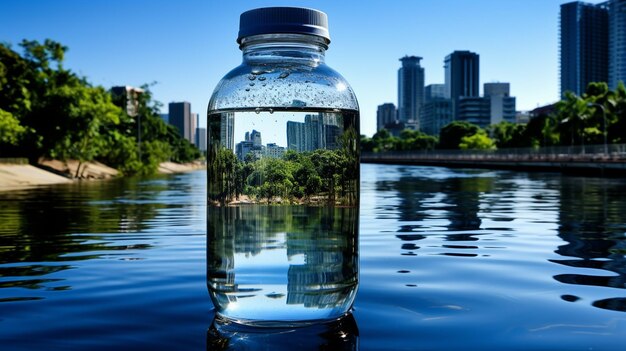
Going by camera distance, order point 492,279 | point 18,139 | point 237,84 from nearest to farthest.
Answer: point 237,84, point 492,279, point 18,139

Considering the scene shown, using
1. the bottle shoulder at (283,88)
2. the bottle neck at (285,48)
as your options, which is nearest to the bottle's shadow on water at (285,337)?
the bottle shoulder at (283,88)

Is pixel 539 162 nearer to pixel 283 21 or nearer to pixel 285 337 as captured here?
pixel 283 21

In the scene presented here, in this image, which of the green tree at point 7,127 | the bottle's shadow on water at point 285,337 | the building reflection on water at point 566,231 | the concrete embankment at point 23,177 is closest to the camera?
the bottle's shadow on water at point 285,337

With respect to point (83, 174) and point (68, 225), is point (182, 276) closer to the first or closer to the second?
point (68, 225)

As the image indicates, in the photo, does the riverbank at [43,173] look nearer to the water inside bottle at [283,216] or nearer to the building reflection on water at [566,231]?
the building reflection on water at [566,231]

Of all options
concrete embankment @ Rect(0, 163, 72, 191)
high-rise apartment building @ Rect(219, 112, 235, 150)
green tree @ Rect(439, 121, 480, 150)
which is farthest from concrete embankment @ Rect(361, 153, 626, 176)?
high-rise apartment building @ Rect(219, 112, 235, 150)

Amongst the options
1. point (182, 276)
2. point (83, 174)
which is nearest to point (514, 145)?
point (83, 174)

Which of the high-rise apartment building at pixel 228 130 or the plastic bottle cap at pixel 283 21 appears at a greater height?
the plastic bottle cap at pixel 283 21
